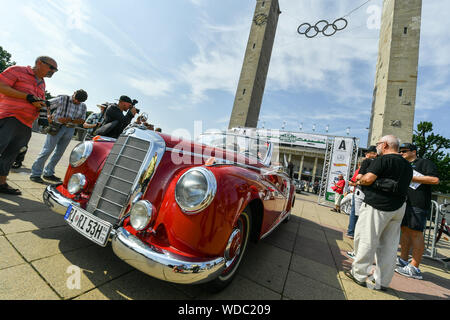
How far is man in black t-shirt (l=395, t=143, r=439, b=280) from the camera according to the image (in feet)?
9.04

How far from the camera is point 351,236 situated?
430 centimetres

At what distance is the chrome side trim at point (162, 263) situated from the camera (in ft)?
3.85

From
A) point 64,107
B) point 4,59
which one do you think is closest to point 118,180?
point 64,107

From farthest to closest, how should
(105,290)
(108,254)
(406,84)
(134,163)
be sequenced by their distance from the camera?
(406,84)
(108,254)
(134,163)
(105,290)

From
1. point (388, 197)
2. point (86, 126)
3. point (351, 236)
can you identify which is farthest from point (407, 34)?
point (86, 126)

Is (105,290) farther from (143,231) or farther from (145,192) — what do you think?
(145,192)

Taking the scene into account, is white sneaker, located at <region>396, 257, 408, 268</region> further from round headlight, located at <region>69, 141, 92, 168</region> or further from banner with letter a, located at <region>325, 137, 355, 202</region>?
banner with letter a, located at <region>325, 137, 355, 202</region>

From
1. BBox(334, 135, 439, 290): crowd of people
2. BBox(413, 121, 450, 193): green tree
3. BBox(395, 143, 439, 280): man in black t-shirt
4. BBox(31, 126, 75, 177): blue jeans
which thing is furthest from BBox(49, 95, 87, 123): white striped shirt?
BBox(413, 121, 450, 193): green tree

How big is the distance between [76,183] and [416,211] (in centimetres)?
419

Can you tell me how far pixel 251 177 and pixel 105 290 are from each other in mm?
1341

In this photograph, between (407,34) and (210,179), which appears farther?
(407,34)

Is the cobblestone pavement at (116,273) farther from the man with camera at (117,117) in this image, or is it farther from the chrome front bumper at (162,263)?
the man with camera at (117,117)

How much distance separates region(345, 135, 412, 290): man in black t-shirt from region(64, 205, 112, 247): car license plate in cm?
247

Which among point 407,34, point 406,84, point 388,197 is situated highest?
point 407,34
